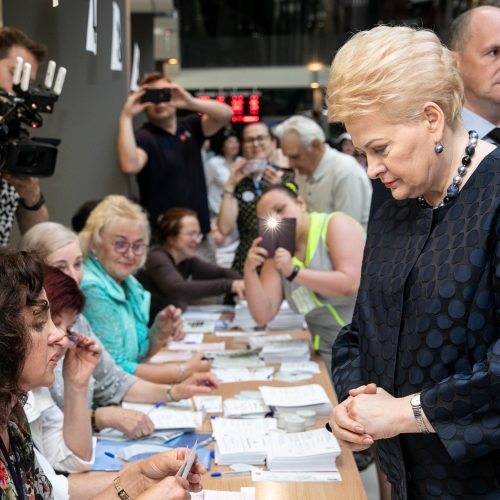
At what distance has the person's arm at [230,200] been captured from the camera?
5.58 metres

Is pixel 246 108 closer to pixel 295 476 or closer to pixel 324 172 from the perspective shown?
pixel 324 172

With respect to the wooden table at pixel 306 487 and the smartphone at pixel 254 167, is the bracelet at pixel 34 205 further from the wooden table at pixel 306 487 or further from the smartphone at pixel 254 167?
the smartphone at pixel 254 167

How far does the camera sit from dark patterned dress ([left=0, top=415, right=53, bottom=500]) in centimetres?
154

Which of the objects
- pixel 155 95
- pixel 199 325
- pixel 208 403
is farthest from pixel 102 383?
pixel 155 95

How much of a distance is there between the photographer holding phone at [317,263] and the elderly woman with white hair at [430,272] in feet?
5.81

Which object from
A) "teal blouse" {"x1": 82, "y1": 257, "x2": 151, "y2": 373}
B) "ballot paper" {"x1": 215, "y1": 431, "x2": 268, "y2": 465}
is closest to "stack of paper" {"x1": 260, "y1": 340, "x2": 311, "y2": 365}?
"teal blouse" {"x1": 82, "y1": 257, "x2": 151, "y2": 373}

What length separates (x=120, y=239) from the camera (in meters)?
3.45

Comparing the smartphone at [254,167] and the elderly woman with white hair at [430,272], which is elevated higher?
the elderly woman with white hair at [430,272]

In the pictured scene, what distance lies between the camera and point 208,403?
2.90 meters

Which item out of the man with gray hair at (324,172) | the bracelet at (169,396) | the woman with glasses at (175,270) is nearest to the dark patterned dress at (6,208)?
the bracelet at (169,396)

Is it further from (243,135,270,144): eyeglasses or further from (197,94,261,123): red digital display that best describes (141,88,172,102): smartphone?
(197,94,261,123): red digital display

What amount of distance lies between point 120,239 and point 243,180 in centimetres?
235

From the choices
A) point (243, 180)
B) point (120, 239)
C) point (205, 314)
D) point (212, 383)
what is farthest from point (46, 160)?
point (243, 180)

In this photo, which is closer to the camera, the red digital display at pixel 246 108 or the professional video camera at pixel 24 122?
the professional video camera at pixel 24 122
